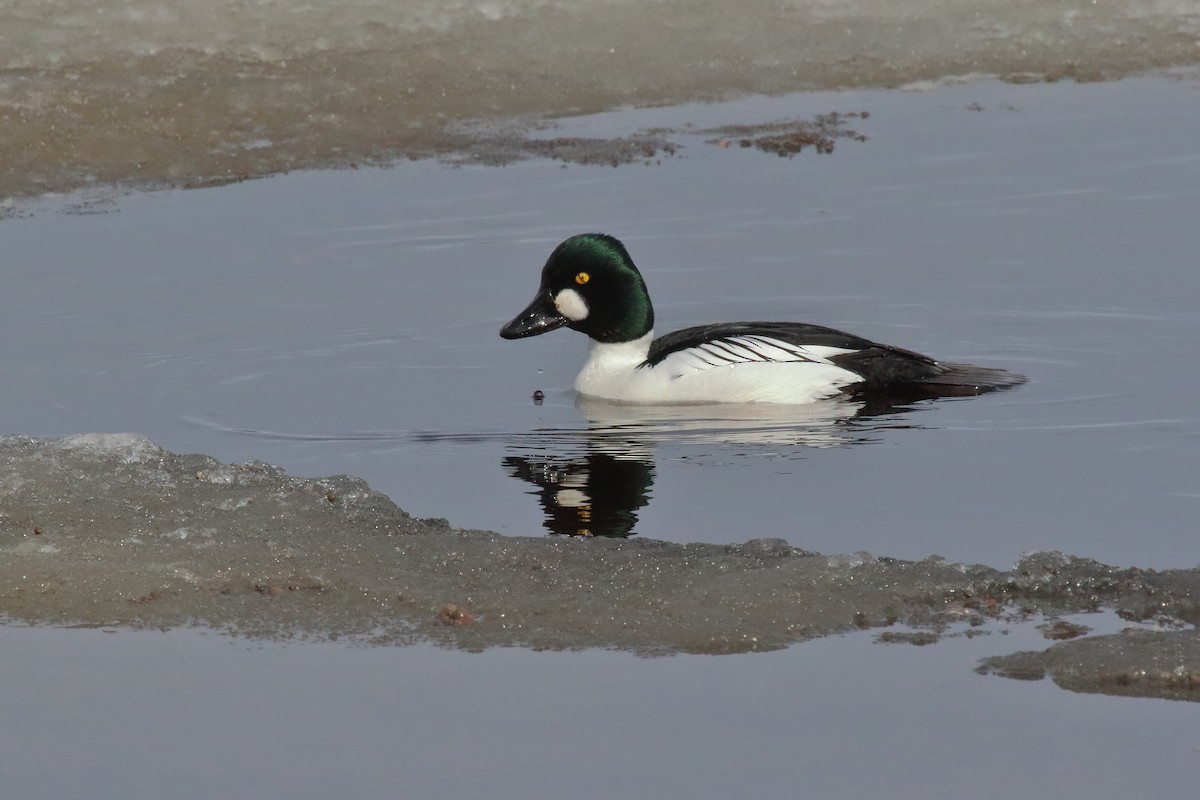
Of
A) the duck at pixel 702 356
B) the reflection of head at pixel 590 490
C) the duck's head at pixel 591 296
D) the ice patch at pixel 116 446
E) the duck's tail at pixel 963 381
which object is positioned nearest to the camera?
the reflection of head at pixel 590 490

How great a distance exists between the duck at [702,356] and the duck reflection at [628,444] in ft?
0.37

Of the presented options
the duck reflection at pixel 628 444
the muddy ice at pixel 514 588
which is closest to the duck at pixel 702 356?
the duck reflection at pixel 628 444

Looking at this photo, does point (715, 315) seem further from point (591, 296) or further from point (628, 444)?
point (628, 444)

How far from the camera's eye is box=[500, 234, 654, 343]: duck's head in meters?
8.91

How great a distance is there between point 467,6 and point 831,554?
11.1m

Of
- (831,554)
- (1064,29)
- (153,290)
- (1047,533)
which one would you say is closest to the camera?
(831,554)

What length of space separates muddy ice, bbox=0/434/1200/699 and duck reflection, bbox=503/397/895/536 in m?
0.78

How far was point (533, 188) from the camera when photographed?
11.6 meters

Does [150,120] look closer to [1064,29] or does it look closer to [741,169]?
[741,169]

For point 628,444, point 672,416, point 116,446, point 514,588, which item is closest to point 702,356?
point 672,416

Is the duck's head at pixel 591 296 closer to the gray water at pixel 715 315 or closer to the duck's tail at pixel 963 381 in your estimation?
the gray water at pixel 715 315

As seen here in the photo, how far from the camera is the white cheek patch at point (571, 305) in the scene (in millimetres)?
8984

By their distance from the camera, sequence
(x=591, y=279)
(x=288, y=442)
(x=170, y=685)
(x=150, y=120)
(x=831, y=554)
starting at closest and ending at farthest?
(x=170, y=685)
(x=831, y=554)
(x=288, y=442)
(x=591, y=279)
(x=150, y=120)

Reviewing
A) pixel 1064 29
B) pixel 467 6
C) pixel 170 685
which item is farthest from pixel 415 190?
pixel 170 685
